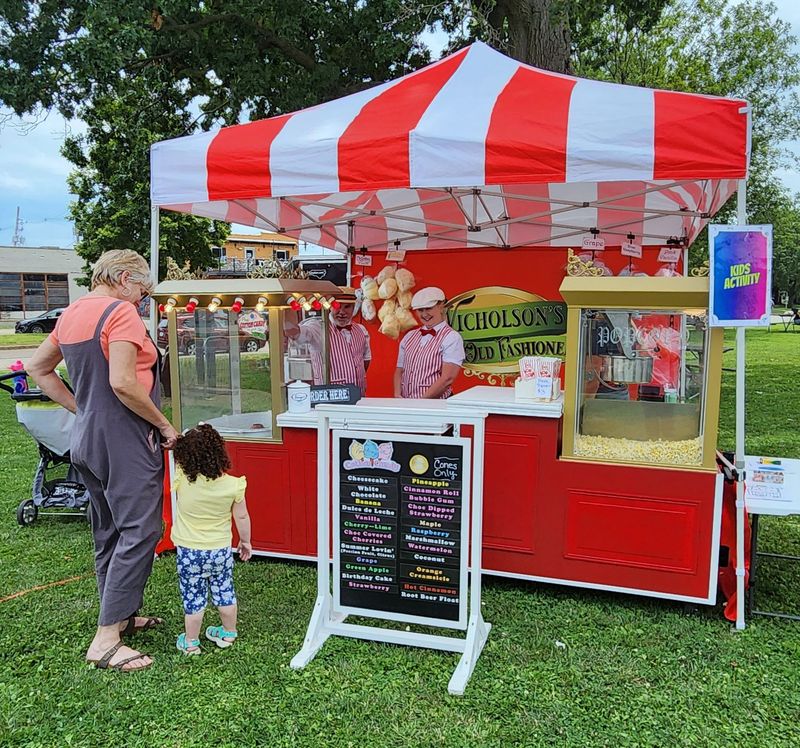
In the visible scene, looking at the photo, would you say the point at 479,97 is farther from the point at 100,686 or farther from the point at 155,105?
the point at 155,105

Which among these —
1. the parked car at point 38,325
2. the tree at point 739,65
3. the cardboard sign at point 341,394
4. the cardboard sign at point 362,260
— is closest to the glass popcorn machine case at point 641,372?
the cardboard sign at point 341,394

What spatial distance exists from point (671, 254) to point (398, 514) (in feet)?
11.3

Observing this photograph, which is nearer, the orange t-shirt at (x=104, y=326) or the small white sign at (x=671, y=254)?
the orange t-shirt at (x=104, y=326)

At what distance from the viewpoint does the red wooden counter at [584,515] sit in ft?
10.3

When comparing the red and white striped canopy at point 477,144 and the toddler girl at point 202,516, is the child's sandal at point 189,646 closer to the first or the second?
the toddler girl at point 202,516

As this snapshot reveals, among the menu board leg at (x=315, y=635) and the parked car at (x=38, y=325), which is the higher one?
the parked car at (x=38, y=325)

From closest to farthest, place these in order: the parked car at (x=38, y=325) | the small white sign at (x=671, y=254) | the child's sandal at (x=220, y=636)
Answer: the child's sandal at (x=220, y=636), the small white sign at (x=671, y=254), the parked car at (x=38, y=325)

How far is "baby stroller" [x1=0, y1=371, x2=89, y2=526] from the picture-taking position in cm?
455

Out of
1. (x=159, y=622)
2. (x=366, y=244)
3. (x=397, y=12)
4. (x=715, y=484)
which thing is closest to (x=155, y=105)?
(x=397, y=12)

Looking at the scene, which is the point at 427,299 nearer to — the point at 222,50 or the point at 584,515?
the point at 584,515

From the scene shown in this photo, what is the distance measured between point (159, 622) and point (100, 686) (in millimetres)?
522

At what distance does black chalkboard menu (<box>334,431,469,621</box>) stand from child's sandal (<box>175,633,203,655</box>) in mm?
651

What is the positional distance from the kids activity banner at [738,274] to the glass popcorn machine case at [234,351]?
225cm

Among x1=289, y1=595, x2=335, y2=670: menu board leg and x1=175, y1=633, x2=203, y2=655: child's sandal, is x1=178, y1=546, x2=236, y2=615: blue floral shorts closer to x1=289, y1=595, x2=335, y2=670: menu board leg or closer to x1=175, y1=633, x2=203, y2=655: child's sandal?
x1=175, y1=633, x2=203, y2=655: child's sandal
